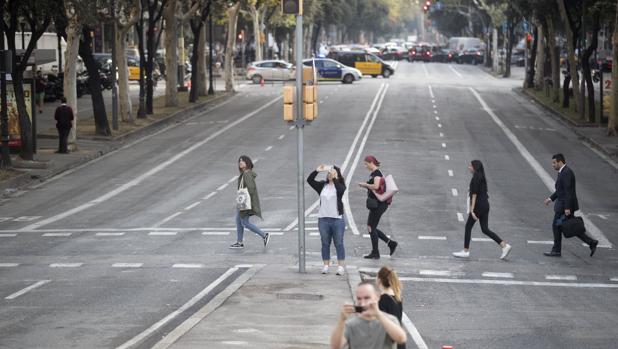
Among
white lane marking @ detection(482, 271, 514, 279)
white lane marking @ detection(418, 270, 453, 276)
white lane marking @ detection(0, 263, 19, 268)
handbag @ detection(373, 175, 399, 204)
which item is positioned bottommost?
white lane marking @ detection(482, 271, 514, 279)

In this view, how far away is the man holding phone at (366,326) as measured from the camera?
8734mm

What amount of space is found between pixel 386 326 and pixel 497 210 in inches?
791

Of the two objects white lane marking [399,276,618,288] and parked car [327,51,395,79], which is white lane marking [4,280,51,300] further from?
parked car [327,51,395,79]

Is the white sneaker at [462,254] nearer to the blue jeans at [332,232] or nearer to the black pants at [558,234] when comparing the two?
the black pants at [558,234]

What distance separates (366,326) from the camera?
886cm

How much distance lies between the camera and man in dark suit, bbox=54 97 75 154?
38938 millimetres

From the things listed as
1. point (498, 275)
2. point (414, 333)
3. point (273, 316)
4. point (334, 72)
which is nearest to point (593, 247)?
point (498, 275)

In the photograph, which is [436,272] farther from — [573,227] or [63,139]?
[63,139]

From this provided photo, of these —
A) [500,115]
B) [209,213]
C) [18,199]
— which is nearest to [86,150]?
[18,199]

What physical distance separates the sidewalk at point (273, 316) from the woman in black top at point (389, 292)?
3.50 meters

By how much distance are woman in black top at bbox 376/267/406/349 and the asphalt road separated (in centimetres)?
410

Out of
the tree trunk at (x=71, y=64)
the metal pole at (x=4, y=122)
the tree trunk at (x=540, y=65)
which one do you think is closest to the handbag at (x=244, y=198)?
the metal pole at (x=4, y=122)

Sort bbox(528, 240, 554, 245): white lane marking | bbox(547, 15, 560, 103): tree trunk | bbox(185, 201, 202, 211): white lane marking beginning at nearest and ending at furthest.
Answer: bbox(528, 240, 554, 245): white lane marking, bbox(185, 201, 202, 211): white lane marking, bbox(547, 15, 560, 103): tree trunk

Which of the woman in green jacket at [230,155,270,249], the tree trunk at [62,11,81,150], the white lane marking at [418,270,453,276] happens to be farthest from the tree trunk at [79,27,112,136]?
the white lane marking at [418,270,453,276]
